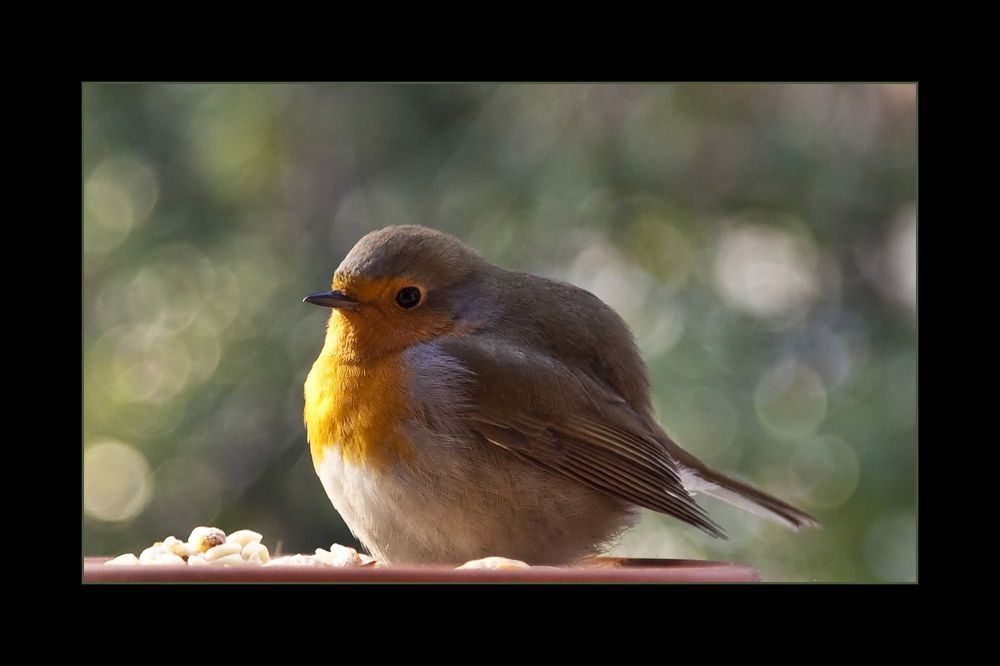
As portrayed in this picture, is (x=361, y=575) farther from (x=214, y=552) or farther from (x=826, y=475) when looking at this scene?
(x=826, y=475)

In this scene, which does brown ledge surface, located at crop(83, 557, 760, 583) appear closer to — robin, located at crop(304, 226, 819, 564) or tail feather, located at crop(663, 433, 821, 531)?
robin, located at crop(304, 226, 819, 564)

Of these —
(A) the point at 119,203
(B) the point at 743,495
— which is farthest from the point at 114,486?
(B) the point at 743,495

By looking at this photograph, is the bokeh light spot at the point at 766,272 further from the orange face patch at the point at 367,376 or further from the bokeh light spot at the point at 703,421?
the orange face patch at the point at 367,376

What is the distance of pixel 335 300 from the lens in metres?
3.24

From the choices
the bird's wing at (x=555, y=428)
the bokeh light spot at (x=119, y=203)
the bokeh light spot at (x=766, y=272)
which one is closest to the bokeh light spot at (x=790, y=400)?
the bokeh light spot at (x=766, y=272)

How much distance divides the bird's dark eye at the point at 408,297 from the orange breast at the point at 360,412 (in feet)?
0.50

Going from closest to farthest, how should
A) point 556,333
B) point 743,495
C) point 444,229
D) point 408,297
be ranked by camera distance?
point 408,297 → point 556,333 → point 743,495 → point 444,229

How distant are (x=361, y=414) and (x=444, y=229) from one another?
2.58 metres

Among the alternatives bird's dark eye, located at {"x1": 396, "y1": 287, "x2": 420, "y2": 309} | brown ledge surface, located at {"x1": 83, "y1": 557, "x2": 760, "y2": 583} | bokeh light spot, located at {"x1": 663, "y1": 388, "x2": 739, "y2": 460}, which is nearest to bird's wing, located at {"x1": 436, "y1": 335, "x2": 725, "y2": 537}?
bird's dark eye, located at {"x1": 396, "y1": 287, "x2": 420, "y2": 309}

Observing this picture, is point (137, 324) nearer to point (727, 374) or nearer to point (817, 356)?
point (727, 374)

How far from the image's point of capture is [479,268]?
354 centimetres

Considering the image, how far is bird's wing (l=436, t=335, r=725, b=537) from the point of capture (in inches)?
131

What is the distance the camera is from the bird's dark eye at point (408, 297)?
3352 millimetres

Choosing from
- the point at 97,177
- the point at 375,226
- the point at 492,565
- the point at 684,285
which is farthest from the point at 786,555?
the point at 97,177
